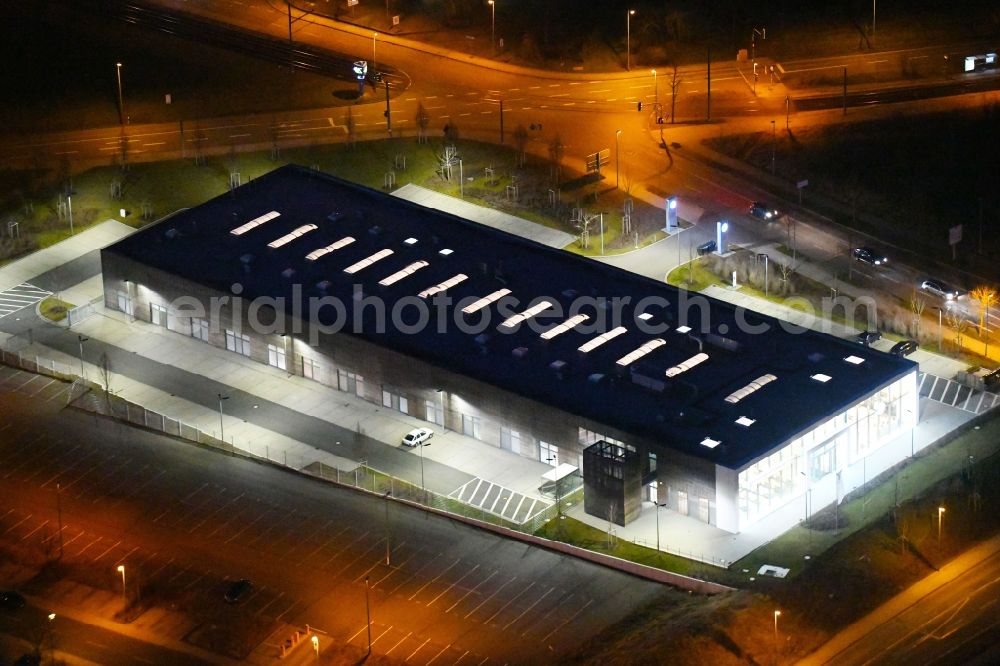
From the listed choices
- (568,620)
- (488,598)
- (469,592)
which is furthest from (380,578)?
(568,620)

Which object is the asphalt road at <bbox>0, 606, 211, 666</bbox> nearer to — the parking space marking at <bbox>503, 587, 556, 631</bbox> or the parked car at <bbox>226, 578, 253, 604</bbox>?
the parked car at <bbox>226, 578, 253, 604</bbox>

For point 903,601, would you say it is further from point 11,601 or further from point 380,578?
point 11,601

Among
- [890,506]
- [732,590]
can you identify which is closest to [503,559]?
[732,590]

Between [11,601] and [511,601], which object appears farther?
[11,601]

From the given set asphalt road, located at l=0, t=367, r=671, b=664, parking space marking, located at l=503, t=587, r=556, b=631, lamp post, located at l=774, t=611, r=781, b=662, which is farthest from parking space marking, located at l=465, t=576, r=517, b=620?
lamp post, located at l=774, t=611, r=781, b=662

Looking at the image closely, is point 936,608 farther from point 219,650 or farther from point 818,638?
point 219,650

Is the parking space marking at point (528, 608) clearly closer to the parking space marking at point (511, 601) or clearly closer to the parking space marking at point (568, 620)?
the parking space marking at point (511, 601)

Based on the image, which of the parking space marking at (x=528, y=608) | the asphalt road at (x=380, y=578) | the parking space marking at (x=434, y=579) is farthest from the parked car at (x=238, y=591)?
the parking space marking at (x=528, y=608)
